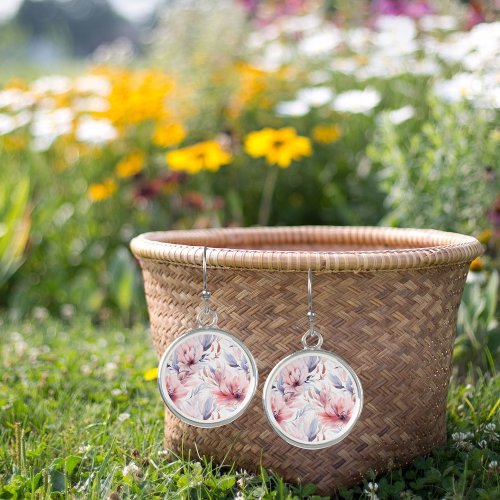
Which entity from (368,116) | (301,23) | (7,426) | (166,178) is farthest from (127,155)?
(7,426)

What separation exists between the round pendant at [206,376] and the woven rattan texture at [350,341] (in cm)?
5

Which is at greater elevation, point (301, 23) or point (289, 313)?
point (289, 313)

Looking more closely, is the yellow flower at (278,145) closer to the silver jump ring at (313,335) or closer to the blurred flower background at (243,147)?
the blurred flower background at (243,147)

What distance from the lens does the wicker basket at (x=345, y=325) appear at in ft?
5.03

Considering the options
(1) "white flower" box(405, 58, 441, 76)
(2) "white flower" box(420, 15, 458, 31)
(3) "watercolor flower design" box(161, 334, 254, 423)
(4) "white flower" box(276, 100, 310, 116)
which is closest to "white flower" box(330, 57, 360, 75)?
(1) "white flower" box(405, 58, 441, 76)

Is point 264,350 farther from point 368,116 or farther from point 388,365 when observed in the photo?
point 368,116

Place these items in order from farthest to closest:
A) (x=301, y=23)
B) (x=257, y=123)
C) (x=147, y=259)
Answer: (x=301, y=23) < (x=257, y=123) < (x=147, y=259)

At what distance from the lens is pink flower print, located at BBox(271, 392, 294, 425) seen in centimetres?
150

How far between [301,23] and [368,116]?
1.81 meters

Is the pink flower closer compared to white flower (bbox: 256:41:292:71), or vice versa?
the pink flower

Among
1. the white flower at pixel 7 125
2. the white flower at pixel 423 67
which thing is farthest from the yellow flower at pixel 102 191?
the white flower at pixel 423 67

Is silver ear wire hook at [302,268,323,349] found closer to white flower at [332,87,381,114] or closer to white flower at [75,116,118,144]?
white flower at [332,87,381,114]

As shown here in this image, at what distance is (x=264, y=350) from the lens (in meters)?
1.58

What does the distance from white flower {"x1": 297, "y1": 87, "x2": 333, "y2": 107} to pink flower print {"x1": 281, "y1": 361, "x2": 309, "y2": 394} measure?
2.44 meters
